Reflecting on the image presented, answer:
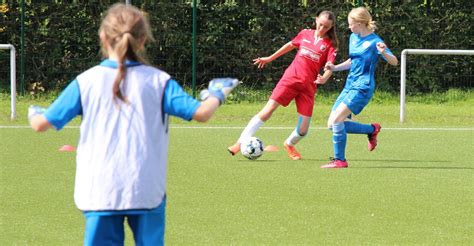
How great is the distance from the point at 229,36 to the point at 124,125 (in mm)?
15766

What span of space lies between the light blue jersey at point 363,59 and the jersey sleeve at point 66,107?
22.8ft

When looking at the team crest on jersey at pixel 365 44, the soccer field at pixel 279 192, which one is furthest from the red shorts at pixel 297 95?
the team crest on jersey at pixel 365 44

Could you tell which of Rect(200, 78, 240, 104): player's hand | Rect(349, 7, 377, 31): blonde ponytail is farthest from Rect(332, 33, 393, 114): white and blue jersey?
Rect(200, 78, 240, 104): player's hand

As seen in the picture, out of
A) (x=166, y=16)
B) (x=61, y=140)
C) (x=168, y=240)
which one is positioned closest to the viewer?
(x=168, y=240)

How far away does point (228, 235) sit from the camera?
7.45 m

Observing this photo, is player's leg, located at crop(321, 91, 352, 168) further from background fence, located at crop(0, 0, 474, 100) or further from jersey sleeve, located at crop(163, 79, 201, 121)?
background fence, located at crop(0, 0, 474, 100)

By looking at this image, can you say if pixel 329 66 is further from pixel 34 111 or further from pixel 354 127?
pixel 34 111

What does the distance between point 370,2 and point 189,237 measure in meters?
13.9

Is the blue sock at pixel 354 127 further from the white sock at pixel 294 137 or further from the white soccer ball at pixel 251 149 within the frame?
the white soccer ball at pixel 251 149

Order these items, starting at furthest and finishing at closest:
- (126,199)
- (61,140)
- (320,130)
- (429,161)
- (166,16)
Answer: (166,16) → (320,130) → (61,140) → (429,161) → (126,199)

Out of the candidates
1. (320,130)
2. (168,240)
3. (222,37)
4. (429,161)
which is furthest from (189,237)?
(222,37)

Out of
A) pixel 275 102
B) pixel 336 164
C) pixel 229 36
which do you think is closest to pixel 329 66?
pixel 275 102

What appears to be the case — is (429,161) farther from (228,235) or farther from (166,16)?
(166,16)

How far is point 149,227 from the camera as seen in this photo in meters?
4.78
